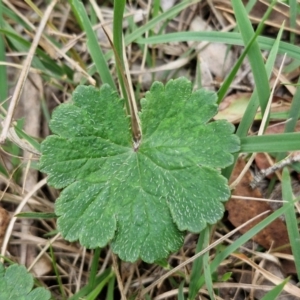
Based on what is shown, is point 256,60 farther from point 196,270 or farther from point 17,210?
point 17,210

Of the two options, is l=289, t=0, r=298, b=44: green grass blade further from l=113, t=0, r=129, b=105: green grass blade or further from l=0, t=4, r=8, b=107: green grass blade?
l=0, t=4, r=8, b=107: green grass blade

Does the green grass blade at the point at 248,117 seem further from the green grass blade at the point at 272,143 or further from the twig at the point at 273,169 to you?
the twig at the point at 273,169

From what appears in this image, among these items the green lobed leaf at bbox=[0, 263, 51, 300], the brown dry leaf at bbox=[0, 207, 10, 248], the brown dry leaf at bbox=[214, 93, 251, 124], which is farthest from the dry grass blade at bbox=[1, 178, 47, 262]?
the brown dry leaf at bbox=[214, 93, 251, 124]

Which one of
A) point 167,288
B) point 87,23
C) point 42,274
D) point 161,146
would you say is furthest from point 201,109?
point 42,274

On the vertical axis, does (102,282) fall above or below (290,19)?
below

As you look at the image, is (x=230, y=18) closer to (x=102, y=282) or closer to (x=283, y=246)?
(x=283, y=246)

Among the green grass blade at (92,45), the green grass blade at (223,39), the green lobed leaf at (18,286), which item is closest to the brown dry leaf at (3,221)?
the green lobed leaf at (18,286)
